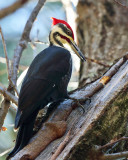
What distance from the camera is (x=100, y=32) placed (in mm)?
3768

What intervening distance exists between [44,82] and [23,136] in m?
0.43

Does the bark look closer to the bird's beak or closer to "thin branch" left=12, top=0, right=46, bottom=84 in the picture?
the bird's beak

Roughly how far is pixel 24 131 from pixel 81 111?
399mm

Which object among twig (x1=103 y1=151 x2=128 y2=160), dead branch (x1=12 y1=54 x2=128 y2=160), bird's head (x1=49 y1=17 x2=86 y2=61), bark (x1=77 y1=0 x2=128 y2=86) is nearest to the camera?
twig (x1=103 y1=151 x2=128 y2=160)

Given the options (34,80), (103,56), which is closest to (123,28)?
(103,56)

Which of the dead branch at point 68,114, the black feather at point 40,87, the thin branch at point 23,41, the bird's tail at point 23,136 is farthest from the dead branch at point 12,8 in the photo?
the bird's tail at point 23,136

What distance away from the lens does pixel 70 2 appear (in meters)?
4.49

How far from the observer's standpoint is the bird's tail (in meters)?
1.97

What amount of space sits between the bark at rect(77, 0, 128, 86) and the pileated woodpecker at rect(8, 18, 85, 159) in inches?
29.2

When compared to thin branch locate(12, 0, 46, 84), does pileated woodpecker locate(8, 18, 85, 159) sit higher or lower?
lower

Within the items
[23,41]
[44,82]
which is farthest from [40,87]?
[23,41]

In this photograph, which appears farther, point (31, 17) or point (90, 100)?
point (31, 17)

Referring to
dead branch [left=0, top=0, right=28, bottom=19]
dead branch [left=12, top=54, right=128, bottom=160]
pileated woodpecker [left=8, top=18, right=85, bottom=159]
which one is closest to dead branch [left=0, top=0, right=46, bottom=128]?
pileated woodpecker [left=8, top=18, right=85, bottom=159]

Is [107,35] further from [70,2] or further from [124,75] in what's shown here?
[124,75]
